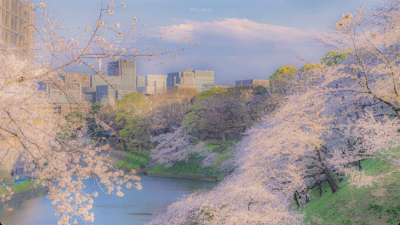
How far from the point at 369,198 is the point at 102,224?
947 cm

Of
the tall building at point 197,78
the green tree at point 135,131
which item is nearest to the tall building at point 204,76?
the tall building at point 197,78

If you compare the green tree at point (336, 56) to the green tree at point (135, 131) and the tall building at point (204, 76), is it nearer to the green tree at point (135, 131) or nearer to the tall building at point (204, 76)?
the green tree at point (135, 131)

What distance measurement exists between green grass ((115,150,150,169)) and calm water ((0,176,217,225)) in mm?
8744

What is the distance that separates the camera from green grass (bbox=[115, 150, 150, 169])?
31.9 m

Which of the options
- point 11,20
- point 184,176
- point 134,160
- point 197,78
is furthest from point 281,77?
point 197,78

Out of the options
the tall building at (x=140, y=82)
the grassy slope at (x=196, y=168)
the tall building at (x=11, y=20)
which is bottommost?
the grassy slope at (x=196, y=168)

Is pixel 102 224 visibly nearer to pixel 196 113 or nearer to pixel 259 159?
pixel 259 159

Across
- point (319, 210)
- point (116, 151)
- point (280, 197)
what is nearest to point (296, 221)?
point (319, 210)

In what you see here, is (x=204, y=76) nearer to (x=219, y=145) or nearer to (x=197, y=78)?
(x=197, y=78)

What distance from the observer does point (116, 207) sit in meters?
17.0

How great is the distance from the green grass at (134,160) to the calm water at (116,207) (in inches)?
344

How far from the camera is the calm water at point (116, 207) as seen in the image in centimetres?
1435

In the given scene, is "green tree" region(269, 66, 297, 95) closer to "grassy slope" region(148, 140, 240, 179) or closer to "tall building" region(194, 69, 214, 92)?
"grassy slope" region(148, 140, 240, 179)

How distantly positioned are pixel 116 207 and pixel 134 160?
15769 mm
